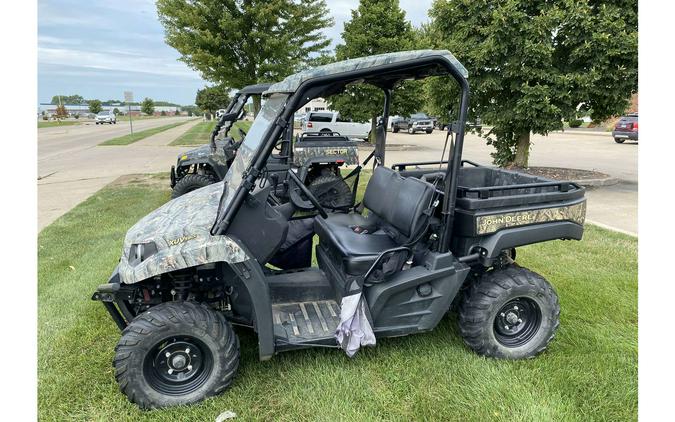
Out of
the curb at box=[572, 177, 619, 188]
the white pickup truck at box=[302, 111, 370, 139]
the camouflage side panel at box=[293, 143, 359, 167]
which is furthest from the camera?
the white pickup truck at box=[302, 111, 370, 139]

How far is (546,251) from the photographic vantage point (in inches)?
218

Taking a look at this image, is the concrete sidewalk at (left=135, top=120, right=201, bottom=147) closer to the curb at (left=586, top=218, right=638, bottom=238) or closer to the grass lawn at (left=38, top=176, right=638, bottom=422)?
the grass lawn at (left=38, top=176, right=638, bottom=422)

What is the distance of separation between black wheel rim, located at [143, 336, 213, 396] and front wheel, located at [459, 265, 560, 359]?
5.93 ft

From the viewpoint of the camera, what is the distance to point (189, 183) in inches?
310

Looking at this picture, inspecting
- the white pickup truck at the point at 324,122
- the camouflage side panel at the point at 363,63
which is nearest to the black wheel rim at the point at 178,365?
the camouflage side panel at the point at 363,63

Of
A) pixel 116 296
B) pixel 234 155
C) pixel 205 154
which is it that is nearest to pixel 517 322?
pixel 116 296

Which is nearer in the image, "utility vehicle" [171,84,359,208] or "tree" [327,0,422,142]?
"utility vehicle" [171,84,359,208]

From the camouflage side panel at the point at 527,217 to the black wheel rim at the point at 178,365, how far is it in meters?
1.99

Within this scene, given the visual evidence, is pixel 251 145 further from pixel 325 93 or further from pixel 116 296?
pixel 116 296

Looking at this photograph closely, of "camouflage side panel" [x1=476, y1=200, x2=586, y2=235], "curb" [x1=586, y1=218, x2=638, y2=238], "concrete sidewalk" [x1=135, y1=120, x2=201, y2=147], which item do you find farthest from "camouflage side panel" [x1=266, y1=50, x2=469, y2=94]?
"concrete sidewalk" [x1=135, y1=120, x2=201, y2=147]

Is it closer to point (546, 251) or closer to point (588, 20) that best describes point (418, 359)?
point (546, 251)

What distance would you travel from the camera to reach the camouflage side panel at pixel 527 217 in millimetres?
3080

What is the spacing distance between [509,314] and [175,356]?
2336 millimetres

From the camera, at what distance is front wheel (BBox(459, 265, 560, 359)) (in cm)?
319
